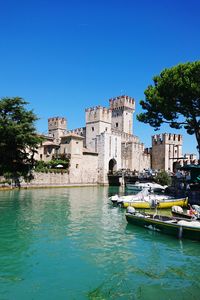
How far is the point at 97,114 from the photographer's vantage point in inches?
2616

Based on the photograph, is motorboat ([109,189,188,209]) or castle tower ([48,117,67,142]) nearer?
motorboat ([109,189,188,209])

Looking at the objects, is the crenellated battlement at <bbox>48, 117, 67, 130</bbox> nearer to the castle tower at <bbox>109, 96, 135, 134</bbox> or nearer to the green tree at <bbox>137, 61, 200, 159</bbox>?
the castle tower at <bbox>109, 96, 135, 134</bbox>

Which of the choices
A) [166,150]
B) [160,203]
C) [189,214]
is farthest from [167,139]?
[189,214]

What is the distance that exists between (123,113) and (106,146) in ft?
58.3

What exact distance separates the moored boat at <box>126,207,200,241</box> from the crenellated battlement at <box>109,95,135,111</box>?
203 ft

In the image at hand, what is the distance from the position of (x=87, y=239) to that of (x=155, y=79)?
1905 centimetres

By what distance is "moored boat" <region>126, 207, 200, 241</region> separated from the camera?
46.8ft

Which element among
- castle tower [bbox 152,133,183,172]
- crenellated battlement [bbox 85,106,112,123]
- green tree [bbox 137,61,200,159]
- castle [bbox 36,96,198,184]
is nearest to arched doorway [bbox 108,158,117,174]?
castle [bbox 36,96,198,184]

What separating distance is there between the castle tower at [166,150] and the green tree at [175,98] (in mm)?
39245

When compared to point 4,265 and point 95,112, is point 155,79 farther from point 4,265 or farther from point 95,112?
point 95,112

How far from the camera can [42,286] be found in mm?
9086

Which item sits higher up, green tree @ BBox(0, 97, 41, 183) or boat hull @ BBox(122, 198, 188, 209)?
green tree @ BBox(0, 97, 41, 183)

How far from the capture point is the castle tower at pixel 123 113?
77.2m

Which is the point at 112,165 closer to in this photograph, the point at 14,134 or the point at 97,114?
the point at 97,114
